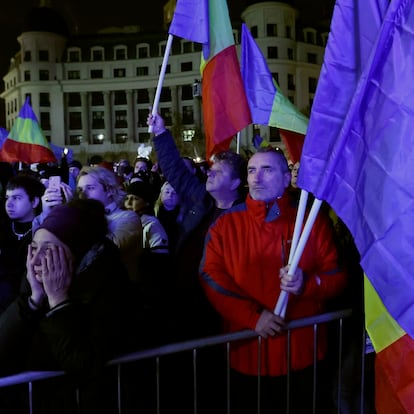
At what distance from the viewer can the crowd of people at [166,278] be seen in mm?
2219

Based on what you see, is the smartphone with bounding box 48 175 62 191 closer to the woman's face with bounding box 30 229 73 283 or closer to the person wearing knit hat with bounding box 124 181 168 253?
the person wearing knit hat with bounding box 124 181 168 253

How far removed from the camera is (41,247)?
2229 millimetres

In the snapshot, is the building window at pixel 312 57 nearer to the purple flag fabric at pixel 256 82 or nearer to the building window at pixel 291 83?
the building window at pixel 291 83

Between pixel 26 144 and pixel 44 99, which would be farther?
pixel 44 99

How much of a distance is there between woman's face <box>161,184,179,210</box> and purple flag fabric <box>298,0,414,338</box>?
318 centimetres

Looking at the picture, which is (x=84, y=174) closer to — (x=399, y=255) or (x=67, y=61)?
(x=399, y=255)

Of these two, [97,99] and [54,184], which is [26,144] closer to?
[54,184]

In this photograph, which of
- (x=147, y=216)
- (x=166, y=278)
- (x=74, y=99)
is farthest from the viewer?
(x=74, y=99)

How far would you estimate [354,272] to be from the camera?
373 centimetres

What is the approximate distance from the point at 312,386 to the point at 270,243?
90cm

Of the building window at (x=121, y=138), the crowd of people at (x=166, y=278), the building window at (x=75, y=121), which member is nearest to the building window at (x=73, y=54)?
the building window at (x=75, y=121)

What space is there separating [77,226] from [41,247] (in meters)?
0.19

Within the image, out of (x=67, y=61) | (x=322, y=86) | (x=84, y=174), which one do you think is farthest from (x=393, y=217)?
(x=67, y=61)

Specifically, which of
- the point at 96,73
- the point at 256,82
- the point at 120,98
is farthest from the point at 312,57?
the point at 256,82
